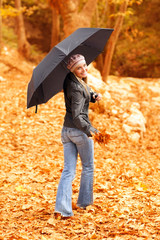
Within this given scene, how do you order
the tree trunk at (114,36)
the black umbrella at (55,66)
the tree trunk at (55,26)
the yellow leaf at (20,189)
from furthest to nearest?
the tree trunk at (55,26) → the tree trunk at (114,36) → the yellow leaf at (20,189) → the black umbrella at (55,66)

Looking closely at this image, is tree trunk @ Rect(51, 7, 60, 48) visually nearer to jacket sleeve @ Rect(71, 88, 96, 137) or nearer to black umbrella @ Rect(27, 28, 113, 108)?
black umbrella @ Rect(27, 28, 113, 108)

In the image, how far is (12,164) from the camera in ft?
21.2

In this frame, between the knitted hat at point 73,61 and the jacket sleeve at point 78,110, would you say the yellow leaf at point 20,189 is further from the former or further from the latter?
the knitted hat at point 73,61

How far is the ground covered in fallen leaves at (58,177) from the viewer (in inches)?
153

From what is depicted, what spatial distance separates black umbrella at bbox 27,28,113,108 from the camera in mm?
3725

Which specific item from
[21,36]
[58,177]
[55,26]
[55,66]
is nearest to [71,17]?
[21,36]

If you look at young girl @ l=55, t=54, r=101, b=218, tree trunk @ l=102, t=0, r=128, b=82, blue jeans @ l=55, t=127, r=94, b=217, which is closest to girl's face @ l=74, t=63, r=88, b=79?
young girl @ l=55, t=54, r=101, b=218

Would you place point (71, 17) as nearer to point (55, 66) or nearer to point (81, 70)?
point (81, 70)

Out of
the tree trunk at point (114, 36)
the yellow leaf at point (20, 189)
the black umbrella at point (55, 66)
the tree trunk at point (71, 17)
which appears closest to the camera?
the black umbrella at point (55, 66)

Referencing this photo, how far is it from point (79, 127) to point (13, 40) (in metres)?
15.2

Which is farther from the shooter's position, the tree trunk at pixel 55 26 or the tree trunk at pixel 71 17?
the tree trunk at pixel 55 26

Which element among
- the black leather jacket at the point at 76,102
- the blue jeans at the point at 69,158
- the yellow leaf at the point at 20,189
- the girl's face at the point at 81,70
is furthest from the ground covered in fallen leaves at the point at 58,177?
the girl's face at the point at 81,70

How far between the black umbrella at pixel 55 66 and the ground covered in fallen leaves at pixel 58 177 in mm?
1028

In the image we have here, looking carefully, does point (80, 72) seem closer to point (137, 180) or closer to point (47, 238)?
point (47, 238)
